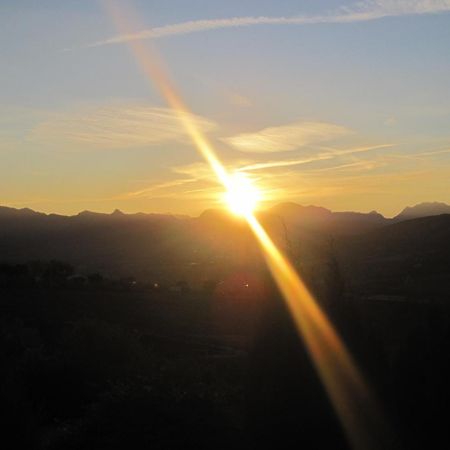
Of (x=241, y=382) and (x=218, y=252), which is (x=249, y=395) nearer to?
(x=241, y=382)

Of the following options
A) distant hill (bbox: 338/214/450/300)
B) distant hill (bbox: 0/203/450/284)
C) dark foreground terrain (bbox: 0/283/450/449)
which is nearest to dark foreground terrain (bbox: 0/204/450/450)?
dark foreground terrain (bbox: 0/283/450/449)

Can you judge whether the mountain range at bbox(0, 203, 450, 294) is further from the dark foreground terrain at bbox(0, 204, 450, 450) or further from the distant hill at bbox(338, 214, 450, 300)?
the dark foreground terrain at bbox(0, 204, 450, 450)

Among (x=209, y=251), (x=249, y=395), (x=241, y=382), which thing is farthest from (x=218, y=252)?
(x=249, y=395)

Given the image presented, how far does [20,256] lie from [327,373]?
137 meters

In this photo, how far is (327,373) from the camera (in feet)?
43.0

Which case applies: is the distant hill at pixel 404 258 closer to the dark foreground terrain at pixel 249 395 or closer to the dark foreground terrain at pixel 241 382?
the dark foreground terrain at pixel 241 382

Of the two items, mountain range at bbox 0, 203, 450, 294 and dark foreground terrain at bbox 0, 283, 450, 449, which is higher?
mountain range at bbox 0, 203, 450, 294

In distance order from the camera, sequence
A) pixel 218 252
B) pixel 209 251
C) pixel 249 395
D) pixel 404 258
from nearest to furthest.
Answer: pixel 249 395 → pixel 404 258 → pixel 218 252 → pixel 209 251

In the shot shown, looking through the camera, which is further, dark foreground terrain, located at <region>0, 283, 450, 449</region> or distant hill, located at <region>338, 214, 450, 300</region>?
distant hill, located at <region>338, 214, 450, 300</region>

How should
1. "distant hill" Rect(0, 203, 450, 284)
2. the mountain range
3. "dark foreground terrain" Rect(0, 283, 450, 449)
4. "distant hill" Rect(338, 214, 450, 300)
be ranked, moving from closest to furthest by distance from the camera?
"dark foreground terrain" Rect(0, 283, 450, 449)
"distant hill" Rect(338, 214, 450, 300)
the mountain range
"distant hill" Rect(0, 203, 450, 284)

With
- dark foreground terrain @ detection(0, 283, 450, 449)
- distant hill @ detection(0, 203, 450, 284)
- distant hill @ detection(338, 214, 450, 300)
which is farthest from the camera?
distant hill @ detection(0, 203, 450, 284)

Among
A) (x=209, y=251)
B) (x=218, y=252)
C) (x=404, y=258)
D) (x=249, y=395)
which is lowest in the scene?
(x=249, y=395)

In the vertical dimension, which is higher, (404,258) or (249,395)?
(404,258)

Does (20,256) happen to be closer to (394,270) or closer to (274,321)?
(394,270)
